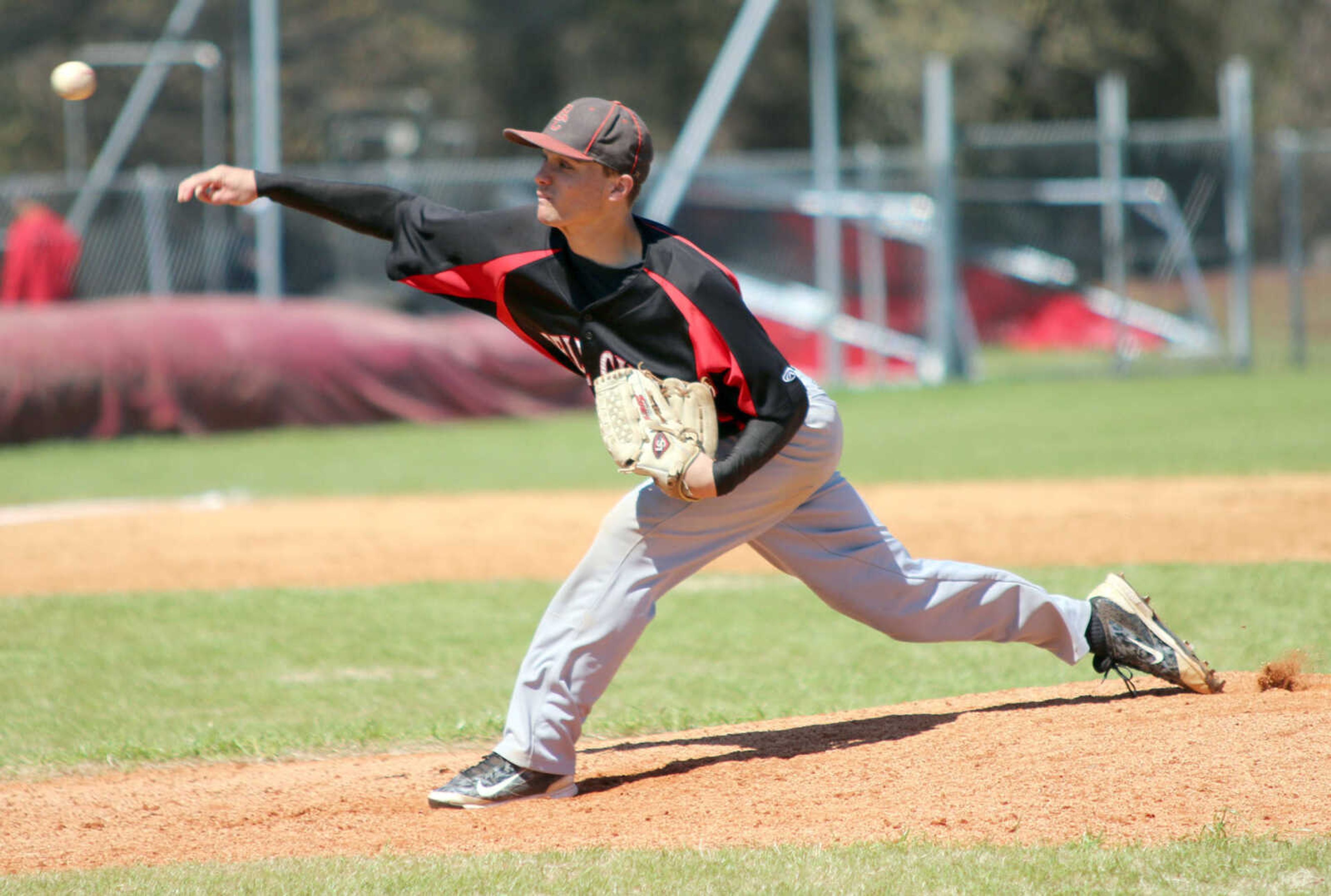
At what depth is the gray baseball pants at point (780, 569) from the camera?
367 cm

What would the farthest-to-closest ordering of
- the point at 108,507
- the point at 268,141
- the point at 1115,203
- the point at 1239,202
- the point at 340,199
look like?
the point at 1239,202, the point at 1115,203, the point at 268,141, the point at 108,507, the point at 340,199

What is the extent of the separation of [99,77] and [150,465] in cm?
1673

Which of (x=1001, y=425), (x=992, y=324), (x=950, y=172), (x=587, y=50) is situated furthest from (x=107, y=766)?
(x=587, y=50)

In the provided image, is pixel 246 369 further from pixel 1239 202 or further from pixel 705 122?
pixel 1239 202

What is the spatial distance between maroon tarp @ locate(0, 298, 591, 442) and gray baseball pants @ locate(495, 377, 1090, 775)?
10.8 meters

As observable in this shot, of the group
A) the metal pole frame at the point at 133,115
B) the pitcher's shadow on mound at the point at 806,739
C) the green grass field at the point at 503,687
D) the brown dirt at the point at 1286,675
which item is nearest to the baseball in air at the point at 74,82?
the green grass field at the point at 503,687

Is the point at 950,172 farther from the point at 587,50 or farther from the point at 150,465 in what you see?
the point at 587,50

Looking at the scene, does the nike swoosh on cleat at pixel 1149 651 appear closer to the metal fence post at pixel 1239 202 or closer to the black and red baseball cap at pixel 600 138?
the black and red baseball cap at pixel 600 138

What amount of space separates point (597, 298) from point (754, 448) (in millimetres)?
545

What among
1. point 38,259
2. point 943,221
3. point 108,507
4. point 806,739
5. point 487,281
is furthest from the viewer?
point 943,221

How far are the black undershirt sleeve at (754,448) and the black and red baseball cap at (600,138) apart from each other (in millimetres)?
677

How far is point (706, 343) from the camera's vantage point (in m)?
3.60

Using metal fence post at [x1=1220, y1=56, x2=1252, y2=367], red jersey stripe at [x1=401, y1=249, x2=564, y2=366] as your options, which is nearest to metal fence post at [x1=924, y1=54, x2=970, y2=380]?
metal fence post at [x1=1220, y1=56, x2=1252, y2=367]

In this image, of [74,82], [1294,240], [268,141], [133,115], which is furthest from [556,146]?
[133,115]
